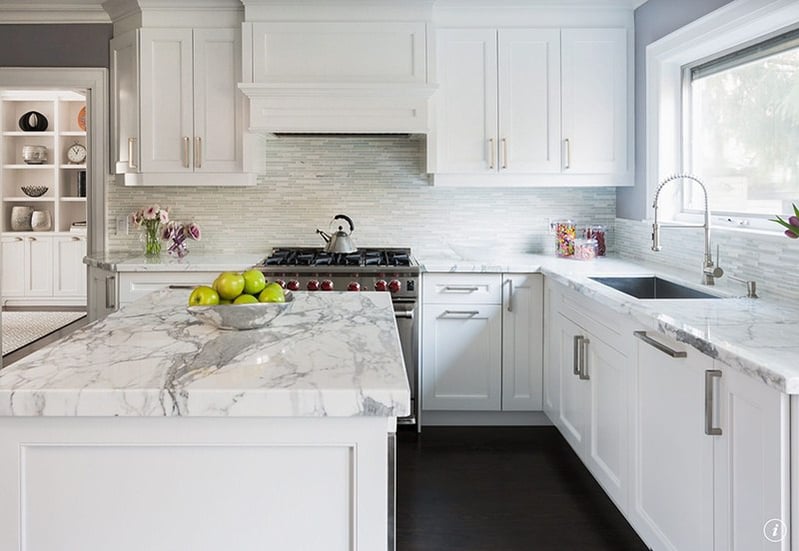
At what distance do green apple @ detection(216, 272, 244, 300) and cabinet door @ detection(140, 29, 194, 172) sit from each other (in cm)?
239

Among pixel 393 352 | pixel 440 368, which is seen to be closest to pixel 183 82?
pixel 440 368

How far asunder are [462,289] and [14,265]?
241 inches

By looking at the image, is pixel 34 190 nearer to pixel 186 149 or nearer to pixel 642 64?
pixel 186 149

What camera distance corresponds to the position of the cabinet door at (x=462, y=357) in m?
3.76

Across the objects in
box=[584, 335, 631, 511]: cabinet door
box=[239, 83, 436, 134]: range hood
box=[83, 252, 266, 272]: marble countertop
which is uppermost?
box=[239, 83, 436, 134]: range hood

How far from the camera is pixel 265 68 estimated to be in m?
3.85

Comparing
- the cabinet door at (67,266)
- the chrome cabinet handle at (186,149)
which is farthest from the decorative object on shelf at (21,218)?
the chrome cabinet handle at (186,149)

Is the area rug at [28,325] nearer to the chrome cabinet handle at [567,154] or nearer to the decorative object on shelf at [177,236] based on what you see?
the decorative object on shelf at [177,236]

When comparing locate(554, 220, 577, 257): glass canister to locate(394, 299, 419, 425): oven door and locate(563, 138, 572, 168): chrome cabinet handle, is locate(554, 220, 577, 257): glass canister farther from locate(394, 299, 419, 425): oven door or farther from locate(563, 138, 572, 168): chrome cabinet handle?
locate(394, 299, 419, 425): oven door

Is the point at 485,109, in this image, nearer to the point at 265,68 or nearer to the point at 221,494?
the point at 265,68

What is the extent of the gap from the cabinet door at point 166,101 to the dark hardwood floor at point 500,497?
2064 mm

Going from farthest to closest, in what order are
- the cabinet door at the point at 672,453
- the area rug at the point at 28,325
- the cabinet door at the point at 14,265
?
1. the cabinet door at the point at 14,265
2. the area rug at the point at 28,325
3. the cabinet door at the point at 672,453

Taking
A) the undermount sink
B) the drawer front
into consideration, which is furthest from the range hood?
the undermount sink

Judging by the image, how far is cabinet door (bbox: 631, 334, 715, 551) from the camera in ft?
6.07
